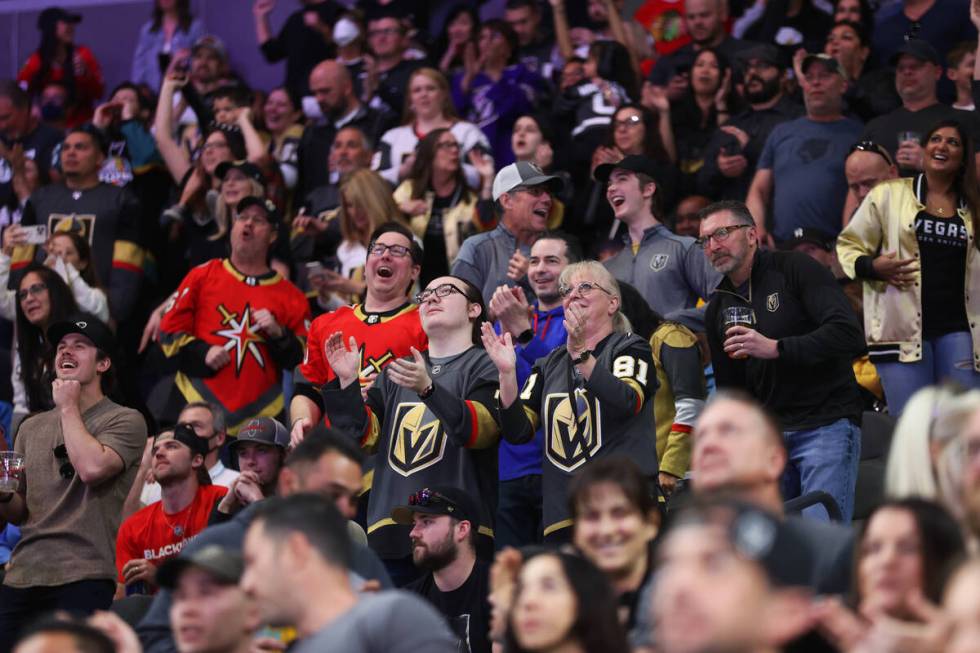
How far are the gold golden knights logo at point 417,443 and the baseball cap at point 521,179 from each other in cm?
182

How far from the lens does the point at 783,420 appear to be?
735 centimetres

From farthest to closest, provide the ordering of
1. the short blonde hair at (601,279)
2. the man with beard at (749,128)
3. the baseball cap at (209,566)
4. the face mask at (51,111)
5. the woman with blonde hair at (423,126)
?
the face mask at (51,111), the woman with blonde hair at (423,126), the man with beard at (749,128), the short blonde hair at (601,279), the baseball cap at (209,566)

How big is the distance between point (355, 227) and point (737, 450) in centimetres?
527

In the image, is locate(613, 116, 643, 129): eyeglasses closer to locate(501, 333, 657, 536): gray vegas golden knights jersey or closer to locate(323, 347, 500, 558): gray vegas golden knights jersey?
locate(323, 347, 500, 558): gray vegas golden knights jersey

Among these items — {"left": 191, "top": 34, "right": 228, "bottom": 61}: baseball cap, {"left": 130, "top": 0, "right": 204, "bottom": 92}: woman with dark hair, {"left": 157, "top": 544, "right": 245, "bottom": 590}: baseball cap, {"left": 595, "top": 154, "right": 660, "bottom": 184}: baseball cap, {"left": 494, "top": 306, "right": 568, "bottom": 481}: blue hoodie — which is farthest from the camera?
{"left": 130, "top": 0, "right": 204, "bottom": 92}: woman with dark hair

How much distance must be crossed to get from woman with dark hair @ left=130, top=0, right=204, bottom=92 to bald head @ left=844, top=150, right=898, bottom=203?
289 inches

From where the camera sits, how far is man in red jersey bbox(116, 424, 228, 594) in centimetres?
779

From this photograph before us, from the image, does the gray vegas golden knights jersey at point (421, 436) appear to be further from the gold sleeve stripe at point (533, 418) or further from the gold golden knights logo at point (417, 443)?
the gold sleeve stripe at point (533, 418)

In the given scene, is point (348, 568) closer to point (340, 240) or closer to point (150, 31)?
point (340, 240)

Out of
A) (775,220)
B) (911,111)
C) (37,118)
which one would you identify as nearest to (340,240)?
(775,220)

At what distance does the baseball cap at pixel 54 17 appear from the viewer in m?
14.7

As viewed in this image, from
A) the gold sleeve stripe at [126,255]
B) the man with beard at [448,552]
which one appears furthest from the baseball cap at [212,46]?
the man with beard at [448,552]

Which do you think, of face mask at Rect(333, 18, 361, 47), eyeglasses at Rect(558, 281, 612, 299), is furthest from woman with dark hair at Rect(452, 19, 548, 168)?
eyeglasses at Rect(558, 281, 612, 299)

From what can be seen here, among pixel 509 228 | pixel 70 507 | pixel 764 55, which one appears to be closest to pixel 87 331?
pixel 70 507
